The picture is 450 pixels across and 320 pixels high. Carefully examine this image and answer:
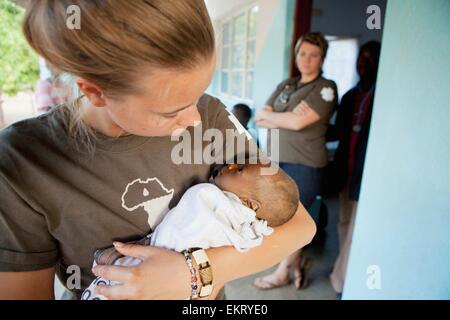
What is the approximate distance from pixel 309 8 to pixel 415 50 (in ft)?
5.58

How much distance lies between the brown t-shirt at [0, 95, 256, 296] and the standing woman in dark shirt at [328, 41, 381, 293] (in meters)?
→ 1.21

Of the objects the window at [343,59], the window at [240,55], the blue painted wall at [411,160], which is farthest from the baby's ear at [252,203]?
the window at [343,59]

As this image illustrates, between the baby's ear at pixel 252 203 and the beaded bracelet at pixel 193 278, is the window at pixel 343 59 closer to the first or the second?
the baby's ear at pixel 252 203

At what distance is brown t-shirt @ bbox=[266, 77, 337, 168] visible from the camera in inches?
47.1

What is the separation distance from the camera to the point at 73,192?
0.59 meters

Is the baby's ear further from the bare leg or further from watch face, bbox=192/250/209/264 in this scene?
the bare leg

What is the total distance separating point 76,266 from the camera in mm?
641

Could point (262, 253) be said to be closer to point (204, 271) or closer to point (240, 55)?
point (204, 271)

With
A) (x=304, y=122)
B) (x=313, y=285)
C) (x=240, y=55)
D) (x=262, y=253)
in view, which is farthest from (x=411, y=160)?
(x=240, y=55)

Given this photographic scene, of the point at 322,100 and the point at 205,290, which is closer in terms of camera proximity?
the point at 205,290

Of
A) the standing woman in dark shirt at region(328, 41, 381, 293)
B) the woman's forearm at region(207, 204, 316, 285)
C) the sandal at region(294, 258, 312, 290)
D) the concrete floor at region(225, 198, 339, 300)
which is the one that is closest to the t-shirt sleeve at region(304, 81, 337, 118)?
the standing woman in dark shirt at region(328, 41, 381, 293)

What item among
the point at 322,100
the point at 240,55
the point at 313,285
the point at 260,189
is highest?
the point at 240,55

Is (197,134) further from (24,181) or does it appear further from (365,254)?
(365,254)

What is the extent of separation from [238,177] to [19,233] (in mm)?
517
